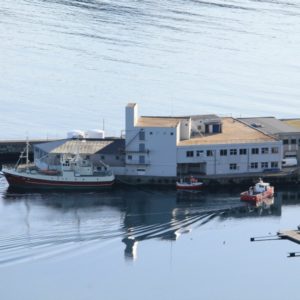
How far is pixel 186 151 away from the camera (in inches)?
2083

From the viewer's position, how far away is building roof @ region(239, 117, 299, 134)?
184 feet

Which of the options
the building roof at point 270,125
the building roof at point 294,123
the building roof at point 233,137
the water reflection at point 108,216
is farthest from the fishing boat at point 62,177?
the building roof at point 294,123

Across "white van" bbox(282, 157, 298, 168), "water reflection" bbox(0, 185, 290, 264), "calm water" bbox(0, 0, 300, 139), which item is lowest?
"water reflection" bbox(0, 185, 290, 264)

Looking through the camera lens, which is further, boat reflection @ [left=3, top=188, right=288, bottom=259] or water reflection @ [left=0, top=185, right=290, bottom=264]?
boat reflection @ [left=3, top=188, right=288, bottom=259]

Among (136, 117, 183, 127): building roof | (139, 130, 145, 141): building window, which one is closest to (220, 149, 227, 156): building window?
(136, 117, 183, 127): building roof

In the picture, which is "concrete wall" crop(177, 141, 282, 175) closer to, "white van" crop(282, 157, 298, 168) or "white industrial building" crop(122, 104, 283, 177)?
"white industrial building" crop(122, 104, 283, 177)

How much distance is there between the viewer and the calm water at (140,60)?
226 ft

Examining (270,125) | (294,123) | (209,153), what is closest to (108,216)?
(209,153)

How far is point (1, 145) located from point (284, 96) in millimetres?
24984

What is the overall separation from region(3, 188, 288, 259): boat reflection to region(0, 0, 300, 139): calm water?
1228 centimetres

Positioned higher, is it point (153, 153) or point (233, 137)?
point (233, 137)

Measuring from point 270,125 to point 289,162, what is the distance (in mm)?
3395

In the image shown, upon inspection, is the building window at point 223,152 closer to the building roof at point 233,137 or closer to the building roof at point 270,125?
the building roof at point 233,137

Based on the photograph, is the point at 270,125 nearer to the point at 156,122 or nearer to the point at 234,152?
the point at 234,152
